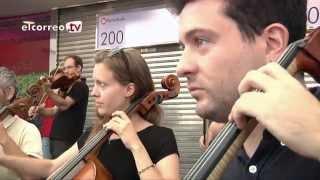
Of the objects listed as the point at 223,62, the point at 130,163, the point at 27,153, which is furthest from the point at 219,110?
the point at 27,153

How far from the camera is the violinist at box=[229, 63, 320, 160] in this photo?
2.51 feet

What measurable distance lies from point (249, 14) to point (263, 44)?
0.06 m

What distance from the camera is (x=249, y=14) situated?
3.40 ft

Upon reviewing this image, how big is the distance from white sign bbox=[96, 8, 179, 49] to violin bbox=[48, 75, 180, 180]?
8.92 feet

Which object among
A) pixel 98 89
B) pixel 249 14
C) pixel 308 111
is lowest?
pixel 98 89

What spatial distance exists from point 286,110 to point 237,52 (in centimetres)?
26

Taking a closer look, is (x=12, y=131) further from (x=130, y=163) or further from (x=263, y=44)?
(x=263, y=44)

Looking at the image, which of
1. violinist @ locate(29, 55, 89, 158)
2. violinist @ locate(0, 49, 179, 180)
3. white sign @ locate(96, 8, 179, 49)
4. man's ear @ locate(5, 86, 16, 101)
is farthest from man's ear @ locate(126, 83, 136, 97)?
white sign @ locate(96, 8, 179, 49)

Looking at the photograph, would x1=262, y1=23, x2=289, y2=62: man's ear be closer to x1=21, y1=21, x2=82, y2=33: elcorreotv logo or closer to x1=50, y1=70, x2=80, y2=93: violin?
x1=50, y1=70, x2=80, y2=93: violin

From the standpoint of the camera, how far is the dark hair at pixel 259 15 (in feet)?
3.37

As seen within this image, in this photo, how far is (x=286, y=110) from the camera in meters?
0.77

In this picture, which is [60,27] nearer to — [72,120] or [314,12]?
[72,120]

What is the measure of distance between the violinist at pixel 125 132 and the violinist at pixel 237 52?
33.9 inches

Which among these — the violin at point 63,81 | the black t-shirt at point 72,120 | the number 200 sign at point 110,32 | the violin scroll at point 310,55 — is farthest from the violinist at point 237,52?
the number 200 sign at point 110,32
